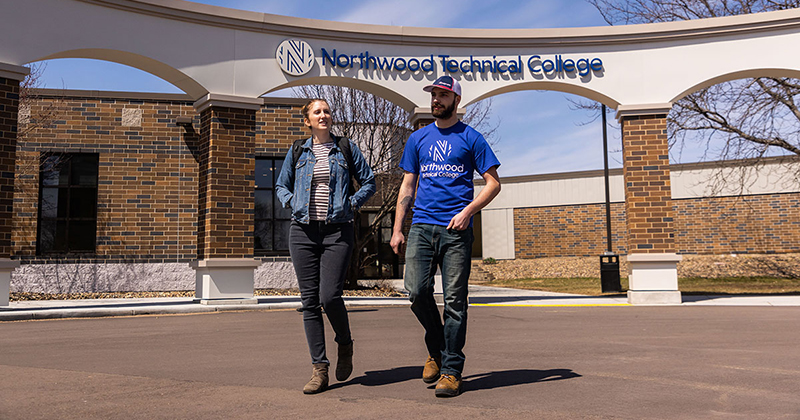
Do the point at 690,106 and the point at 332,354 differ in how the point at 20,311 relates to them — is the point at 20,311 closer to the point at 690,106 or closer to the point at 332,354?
the point at 332,354

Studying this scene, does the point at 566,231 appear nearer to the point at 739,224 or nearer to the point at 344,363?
the point at 739,224

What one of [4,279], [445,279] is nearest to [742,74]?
[445,279]

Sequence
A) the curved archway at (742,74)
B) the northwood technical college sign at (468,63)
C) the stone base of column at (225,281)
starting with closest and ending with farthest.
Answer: the stone base of column at (225,281) → the northwood technical college sign at (468,63) → the curved archway at (742,74)

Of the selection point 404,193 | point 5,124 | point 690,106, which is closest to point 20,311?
point 5,124

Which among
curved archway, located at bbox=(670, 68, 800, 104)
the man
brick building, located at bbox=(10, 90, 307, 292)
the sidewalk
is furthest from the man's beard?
brick building, located at bbox=(10, 90, 307, 292)

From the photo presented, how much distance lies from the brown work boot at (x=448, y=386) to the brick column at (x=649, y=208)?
905 cm

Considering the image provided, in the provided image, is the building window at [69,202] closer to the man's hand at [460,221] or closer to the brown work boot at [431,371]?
the brown work boot at [431,371]

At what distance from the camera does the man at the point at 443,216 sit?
13.8 feet

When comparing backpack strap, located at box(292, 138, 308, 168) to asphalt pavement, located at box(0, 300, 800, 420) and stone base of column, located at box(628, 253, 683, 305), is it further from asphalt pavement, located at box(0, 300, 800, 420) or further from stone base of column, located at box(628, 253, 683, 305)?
stone base of column, located at box(628, 253, 683, 305)

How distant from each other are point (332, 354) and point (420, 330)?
2.08 m

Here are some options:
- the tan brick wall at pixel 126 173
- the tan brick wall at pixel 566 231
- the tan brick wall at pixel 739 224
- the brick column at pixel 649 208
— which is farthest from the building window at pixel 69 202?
the tan brick wall at pixel 739 224

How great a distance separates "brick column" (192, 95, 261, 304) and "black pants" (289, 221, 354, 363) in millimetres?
7369

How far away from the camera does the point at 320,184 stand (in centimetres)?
451

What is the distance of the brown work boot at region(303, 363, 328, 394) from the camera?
4102 mm
